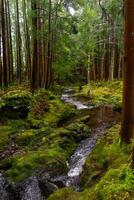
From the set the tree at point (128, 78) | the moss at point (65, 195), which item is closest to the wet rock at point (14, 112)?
the tree at point (128, 78)

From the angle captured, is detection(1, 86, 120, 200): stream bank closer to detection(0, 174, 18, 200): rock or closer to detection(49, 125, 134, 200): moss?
detection(0, 174, 18, 200): rock

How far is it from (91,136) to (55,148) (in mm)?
2324

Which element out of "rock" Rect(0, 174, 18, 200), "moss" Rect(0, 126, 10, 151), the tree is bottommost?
"rock" Rect(0, 174, 18, 200)

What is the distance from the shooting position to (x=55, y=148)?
38.8 ft

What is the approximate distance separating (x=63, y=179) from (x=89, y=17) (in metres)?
16.2

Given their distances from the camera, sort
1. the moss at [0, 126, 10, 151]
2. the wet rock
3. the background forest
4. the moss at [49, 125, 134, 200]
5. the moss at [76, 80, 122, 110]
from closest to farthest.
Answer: the moss at [49, 125, 134, 200] < the moss at [0, 126, 10, 151] < the wet rock < the moss at [76, 80, 122, 110] < the background forest

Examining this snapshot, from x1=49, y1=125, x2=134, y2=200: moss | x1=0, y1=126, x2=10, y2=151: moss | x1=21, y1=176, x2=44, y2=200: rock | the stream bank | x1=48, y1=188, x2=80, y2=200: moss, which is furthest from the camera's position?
x1=0, y1=126, x2=10, y2=151: moss

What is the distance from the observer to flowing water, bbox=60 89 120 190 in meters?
10.6

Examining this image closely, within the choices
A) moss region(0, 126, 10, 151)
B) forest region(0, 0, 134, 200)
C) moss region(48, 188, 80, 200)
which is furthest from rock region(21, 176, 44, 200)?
moss region(0, 126, 10, 151)

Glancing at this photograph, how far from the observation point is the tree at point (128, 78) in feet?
30.0

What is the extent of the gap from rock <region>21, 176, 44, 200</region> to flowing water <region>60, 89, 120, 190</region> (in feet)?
2.75

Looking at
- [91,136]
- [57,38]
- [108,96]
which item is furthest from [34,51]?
[91,136]

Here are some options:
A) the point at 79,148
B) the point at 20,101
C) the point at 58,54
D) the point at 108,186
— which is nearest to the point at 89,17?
the point at 58,54

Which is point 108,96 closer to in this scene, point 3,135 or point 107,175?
point 3,135
